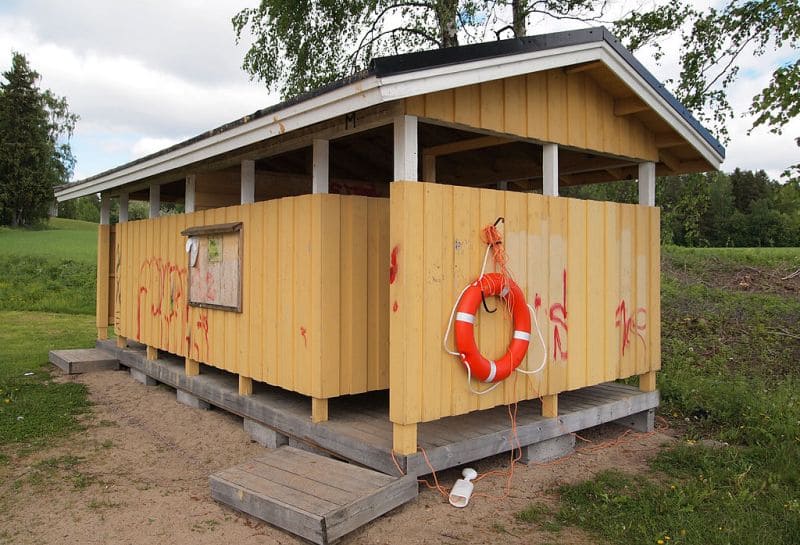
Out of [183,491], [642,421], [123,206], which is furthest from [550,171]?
[123,206]

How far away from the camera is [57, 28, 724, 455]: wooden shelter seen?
159 inches

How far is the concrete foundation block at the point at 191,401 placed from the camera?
6.61 meters

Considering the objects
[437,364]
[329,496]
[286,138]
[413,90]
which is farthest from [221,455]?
[413,90]

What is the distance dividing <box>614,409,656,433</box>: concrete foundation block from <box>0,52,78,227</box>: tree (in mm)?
40709

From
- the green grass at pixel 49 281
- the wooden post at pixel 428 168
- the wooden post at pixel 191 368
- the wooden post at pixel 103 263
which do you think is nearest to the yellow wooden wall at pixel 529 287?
the wooden post at pixel 428 168

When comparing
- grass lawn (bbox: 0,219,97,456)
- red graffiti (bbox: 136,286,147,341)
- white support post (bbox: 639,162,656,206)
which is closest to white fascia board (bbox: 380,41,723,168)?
white support post (bbox: 639,162,656,206)

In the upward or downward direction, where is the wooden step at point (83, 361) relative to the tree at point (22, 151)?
downward

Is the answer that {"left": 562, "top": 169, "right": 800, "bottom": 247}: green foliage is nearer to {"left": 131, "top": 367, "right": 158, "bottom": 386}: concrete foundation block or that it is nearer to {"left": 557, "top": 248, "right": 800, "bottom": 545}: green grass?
{"left": 557, "top": 248, "right": 800, "bottom": 545}: green grass

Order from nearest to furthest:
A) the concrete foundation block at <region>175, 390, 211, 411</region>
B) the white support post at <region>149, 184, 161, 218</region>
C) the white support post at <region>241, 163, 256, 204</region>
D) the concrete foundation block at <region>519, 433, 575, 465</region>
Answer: the concrete foundation block at <region>519, 433, 575, 465</region> → the white support post at <region>241, 163, 256, 204</region> → the concrete foundation block at <region>175, 390, 211, 411</region> → the white support post at <region>149, 184, 161, 218</region>

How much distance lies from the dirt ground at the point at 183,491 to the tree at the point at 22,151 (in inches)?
1519

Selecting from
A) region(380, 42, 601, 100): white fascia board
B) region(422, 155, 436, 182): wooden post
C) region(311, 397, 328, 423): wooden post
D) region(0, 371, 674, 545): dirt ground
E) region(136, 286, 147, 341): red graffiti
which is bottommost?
region(0, 371, 674, 545): dirt ground

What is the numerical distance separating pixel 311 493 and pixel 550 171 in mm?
3014

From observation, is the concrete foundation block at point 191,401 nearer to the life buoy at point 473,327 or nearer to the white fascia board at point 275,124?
the white fascia board at point 275,124

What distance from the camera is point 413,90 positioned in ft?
12.2
